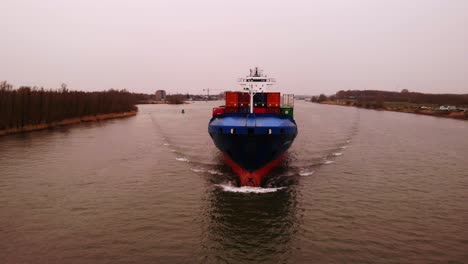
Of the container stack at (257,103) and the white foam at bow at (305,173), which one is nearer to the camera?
the white foam at bow at (305,173)

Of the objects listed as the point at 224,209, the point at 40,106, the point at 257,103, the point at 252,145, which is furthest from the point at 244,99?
the point at 40,106

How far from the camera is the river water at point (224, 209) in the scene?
16.2 m

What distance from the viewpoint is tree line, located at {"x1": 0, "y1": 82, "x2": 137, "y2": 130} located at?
55.7m

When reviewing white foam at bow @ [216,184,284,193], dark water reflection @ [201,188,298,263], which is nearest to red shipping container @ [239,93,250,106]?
white foam at bow @ [216,184,284,193]

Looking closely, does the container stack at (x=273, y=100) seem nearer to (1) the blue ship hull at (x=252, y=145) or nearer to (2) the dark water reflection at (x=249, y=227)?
(1) the blue ship hull at (x=252, y=145)

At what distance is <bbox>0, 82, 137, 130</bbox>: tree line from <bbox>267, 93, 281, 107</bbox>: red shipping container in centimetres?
4309

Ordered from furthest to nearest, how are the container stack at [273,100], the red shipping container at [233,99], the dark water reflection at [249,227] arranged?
1. the red shipping container at [233,99]
2. the container stack at [273,100]
3. the dark water reflection at [249,227]

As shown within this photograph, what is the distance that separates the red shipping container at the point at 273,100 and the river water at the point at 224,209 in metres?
6.61

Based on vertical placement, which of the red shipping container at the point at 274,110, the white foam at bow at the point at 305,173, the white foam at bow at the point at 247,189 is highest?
the red shipping container at the point at 274,110

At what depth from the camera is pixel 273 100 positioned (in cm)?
3909

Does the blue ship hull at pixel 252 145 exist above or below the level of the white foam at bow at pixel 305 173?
above

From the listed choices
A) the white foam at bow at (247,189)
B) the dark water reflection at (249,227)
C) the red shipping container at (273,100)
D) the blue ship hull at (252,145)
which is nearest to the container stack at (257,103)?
the red shipping container at (273,100)

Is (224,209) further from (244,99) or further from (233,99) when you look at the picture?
(244,99)

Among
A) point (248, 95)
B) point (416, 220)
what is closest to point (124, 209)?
point (416, 220)
